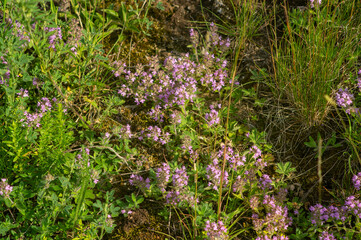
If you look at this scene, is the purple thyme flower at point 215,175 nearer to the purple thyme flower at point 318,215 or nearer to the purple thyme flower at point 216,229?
the purple thyme flower at point 216,229

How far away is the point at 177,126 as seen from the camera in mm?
3670

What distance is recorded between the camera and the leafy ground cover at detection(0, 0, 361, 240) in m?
3.11

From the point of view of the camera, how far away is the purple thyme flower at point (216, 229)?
2.89m

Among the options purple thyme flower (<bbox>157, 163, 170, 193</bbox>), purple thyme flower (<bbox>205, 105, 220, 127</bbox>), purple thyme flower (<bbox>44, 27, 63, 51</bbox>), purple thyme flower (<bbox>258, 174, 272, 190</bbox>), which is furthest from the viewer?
purple thyme flower (<bbox>44, 27, 63, 51</bbox>)

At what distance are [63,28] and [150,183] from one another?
205 centimetres

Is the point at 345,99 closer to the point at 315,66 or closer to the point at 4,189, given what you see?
the point at 315,66

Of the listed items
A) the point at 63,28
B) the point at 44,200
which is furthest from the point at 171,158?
the point at 63,28

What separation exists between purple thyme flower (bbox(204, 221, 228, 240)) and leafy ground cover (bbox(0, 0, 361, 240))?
11 mm

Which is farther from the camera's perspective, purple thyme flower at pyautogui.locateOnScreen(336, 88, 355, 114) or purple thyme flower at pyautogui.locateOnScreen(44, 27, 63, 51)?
purple thyme flower at pyautogui.locateOnScreen(44, 27, 63, 51)

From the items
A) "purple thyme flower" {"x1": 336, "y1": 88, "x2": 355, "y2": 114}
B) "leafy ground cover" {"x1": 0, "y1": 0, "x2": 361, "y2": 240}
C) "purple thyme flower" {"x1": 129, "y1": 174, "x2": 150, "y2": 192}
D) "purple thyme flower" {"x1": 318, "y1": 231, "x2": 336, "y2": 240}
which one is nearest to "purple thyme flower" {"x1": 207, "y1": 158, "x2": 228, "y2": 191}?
"leafy ground cover" {"x1": 0, "y1": 0, "x2": 361, "y2": 240}

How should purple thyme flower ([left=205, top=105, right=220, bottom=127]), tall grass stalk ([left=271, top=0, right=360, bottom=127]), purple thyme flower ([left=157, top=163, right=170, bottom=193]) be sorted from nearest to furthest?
purple thyme flower ([left=157, top=163, right=170, bottom=193]), tall grass stalk ([left=271, top=0, right=360, bottom=127]), purple thyme flower ([left=205, top=105, right=220, bottom=127])

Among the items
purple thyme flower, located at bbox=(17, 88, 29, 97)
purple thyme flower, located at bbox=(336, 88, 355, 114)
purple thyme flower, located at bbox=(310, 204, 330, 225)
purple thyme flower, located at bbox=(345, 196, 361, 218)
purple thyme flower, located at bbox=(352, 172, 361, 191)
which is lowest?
purple thyme flower, located at bbox=(310, 204, 330, 225)

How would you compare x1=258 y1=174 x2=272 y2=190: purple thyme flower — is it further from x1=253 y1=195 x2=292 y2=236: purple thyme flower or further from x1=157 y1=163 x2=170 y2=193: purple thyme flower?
x1=157 y1=163 x2=170 y2=193: purple thyme flower

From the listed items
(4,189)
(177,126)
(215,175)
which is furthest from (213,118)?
(4,189)
